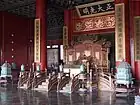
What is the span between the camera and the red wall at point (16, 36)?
13602 millimetres

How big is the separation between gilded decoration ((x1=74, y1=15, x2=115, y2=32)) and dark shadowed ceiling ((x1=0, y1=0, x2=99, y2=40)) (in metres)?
0.90

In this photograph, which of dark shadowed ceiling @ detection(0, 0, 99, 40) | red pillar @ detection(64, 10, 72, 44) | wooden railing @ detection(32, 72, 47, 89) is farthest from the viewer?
red pillar @ detection(64, 10, 72, 44)

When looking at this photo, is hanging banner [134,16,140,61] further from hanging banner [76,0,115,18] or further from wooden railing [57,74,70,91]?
wooden railing [57,74,70,91]

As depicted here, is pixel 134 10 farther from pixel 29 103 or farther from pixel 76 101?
pixel 29 103

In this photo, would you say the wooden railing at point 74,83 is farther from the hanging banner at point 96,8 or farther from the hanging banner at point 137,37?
the hanging banner at point 96,8

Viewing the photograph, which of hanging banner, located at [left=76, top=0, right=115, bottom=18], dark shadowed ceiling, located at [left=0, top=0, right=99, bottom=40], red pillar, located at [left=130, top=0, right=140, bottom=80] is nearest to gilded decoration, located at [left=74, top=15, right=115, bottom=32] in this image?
hanging banner, located at [left=76, top=0, right=115, bottom=18]

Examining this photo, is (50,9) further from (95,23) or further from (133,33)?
(133,33)

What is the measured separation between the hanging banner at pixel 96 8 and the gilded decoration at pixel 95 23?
0.74 ft

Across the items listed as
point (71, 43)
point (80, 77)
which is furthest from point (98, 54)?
point (80, 77)

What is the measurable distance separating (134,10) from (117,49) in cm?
169

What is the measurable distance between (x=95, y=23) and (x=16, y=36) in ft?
16.6

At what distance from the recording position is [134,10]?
31.1ft

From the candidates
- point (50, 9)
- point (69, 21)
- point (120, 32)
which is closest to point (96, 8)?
point (69, 21)

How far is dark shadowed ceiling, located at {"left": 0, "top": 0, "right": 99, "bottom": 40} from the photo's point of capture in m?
12.0
